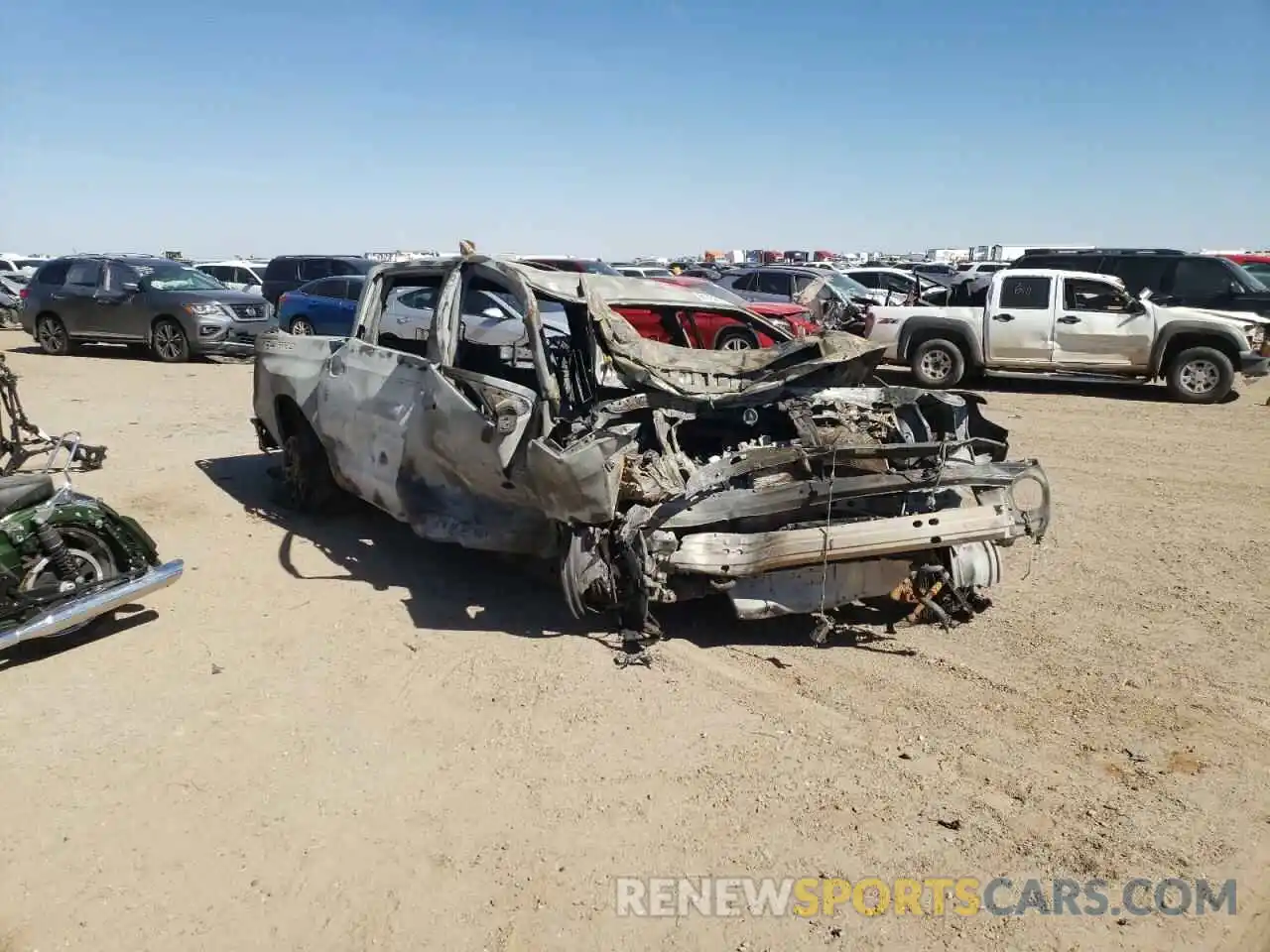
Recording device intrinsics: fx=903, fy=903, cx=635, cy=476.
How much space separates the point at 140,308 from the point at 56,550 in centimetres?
1306

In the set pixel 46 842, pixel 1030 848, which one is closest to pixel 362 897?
pixel 46 842

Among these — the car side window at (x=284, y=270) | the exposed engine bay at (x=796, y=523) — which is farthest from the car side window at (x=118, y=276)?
the exposed engine bay at (x=796, y=523)

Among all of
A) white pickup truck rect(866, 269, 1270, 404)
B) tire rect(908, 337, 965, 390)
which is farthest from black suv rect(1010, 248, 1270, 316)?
tire rect(908, 337, 965, 390)

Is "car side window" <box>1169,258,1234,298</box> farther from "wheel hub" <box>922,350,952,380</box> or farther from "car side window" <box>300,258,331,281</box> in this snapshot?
"car side window" <box>300,258,331,281</box>

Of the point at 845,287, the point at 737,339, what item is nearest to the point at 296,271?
the point at 845,287

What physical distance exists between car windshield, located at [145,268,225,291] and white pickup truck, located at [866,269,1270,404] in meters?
11.8

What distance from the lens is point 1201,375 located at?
12.3 m

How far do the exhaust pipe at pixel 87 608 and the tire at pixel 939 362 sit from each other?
36.8 ft

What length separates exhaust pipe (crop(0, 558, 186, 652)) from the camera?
433cm

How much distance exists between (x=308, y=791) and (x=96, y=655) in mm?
1934

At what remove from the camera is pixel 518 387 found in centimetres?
501

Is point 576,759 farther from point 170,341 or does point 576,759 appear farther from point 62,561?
point 170,341

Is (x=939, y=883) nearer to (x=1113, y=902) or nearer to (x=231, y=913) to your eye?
(x=1113, y=902)

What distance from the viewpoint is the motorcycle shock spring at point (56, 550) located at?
181 inches
